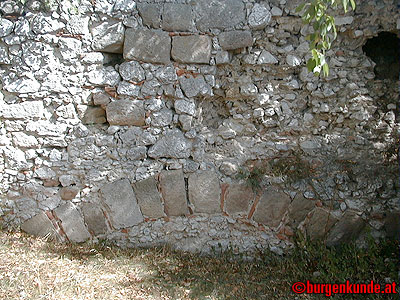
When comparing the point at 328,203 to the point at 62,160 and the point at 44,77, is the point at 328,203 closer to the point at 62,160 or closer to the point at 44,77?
the point at 62,160

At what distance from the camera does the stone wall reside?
10.0 ft

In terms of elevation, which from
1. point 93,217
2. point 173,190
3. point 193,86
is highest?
point 193,86

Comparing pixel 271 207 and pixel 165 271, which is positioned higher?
pixel 271 207

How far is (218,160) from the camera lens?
127 inches

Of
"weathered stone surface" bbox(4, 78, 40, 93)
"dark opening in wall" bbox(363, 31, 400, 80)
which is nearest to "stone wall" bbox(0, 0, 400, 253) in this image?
"weathered stone surface" bbox(4, 78, 40, 93)

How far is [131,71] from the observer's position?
10.2 feet

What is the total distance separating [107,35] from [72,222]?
144 cm

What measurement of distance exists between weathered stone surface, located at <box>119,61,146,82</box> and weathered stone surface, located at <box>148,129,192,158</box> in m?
0.50

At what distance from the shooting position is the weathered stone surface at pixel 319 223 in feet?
10.1

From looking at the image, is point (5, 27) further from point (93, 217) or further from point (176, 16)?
point (93, 217)

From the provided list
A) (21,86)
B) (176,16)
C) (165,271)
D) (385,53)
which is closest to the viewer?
(165,271)

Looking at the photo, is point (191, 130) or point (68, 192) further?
point (191, 130)

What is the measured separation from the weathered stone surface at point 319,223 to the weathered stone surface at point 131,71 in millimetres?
1694

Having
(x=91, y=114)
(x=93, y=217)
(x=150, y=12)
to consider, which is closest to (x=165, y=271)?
(x=93, y=217)
